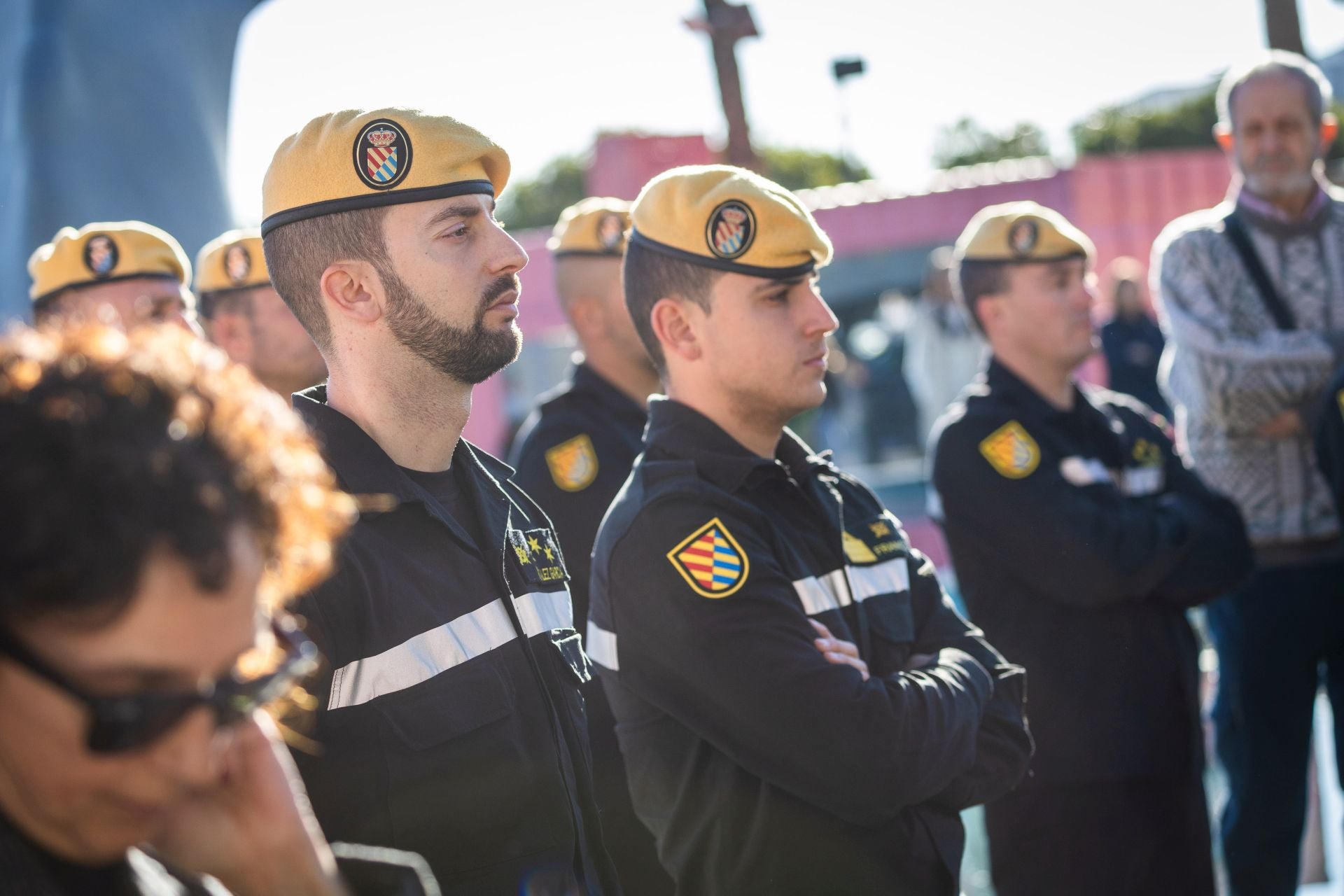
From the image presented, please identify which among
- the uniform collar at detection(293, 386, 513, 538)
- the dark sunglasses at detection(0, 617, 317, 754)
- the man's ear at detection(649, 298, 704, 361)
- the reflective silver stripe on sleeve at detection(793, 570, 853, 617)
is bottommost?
the reflective silver stripe on sleeve at detection(793, 570, 853, 617)

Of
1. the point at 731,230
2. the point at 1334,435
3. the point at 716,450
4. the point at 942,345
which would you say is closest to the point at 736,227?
the point at 731,230

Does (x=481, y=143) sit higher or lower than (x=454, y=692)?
higher

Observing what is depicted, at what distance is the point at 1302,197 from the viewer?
393 centimetres

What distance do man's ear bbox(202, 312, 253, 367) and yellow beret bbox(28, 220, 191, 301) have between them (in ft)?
0.70

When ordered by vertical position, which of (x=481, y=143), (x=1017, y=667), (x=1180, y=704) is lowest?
(x=1180, y=704)

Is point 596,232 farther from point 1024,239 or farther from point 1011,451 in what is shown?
point 1011,451

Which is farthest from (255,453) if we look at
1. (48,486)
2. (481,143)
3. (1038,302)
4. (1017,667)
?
(1038,302)

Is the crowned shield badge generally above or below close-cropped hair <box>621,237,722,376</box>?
above

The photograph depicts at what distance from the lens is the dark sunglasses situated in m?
0.99

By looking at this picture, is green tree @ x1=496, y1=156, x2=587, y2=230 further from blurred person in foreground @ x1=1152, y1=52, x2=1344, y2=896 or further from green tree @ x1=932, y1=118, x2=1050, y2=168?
blurred person in foreground @ x1=1152, y1=52, x2=1344, y2=896

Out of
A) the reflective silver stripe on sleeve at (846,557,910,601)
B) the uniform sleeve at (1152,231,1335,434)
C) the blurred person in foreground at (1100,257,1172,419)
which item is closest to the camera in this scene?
the reflective silver stripe on sleeve at (846,557,910,601)

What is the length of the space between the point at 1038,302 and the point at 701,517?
1.80m

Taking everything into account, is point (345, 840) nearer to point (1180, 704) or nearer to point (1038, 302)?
point (1180, 704)

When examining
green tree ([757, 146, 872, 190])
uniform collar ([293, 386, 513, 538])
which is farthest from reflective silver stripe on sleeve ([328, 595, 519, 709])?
green tree ([757, 146, 872, 190])
